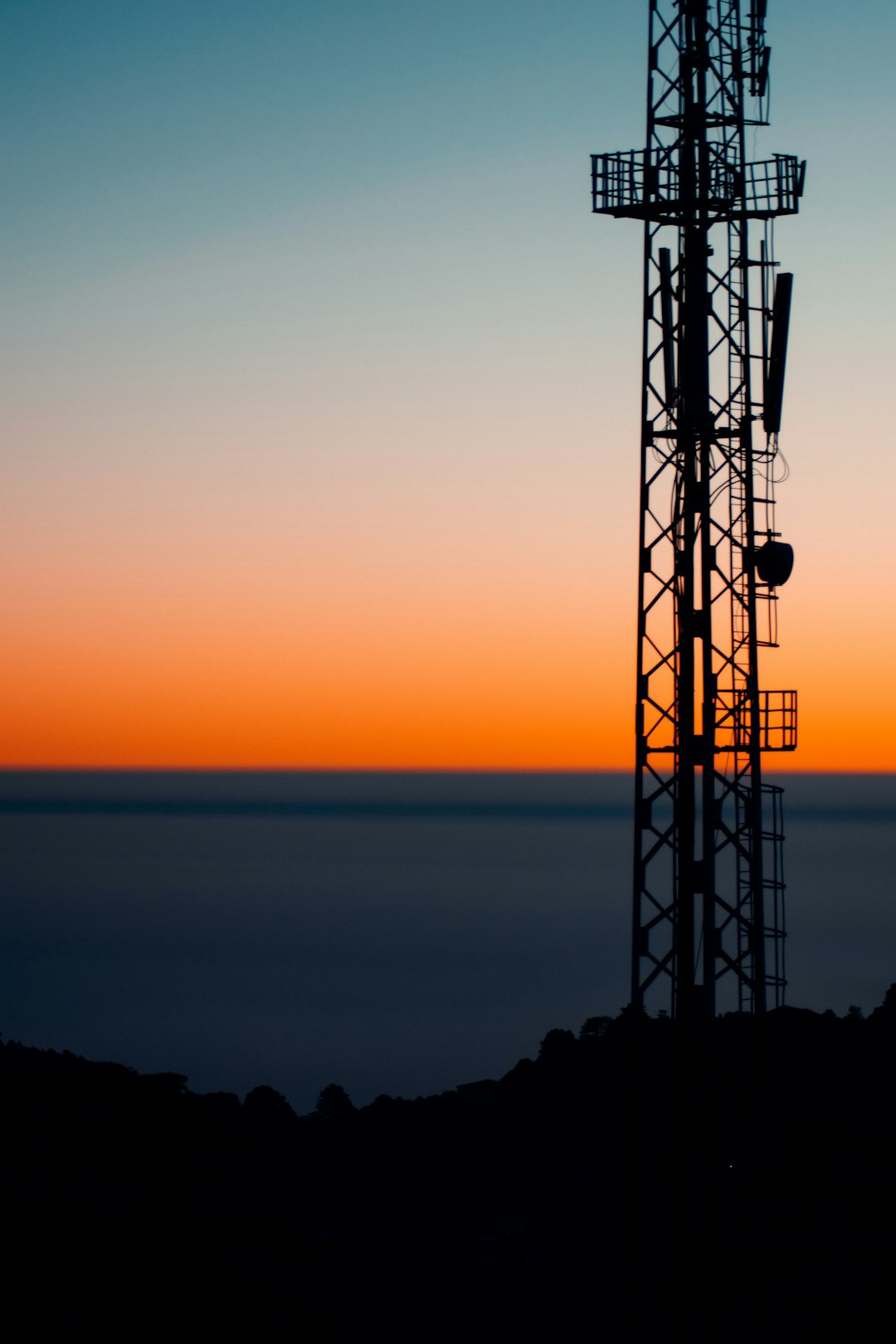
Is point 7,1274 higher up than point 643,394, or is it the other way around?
point 643,394

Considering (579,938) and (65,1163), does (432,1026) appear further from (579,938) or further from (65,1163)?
(65,1163)

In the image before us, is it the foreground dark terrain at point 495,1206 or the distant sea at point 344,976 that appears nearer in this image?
the foreground dark terrain at point 495,1206

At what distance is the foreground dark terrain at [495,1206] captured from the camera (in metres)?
17.7

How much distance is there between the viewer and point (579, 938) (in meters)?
141

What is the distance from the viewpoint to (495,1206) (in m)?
24.6

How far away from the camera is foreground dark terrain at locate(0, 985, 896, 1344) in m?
17.7

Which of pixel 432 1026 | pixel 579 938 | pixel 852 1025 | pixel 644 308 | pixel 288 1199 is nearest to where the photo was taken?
pixel 644 308

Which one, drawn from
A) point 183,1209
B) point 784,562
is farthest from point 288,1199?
point 784,562

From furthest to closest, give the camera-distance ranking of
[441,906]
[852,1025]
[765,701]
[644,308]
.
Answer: [441,906] → [852,1025] → [765,701] → [644,308]

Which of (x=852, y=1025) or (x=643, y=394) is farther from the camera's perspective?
(x=852, y=1025)

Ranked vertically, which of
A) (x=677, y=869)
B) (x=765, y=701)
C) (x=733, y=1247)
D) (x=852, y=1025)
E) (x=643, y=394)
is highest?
(x=643, y=394)

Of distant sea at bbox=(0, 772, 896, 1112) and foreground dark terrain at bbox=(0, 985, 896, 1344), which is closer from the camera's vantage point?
foreground dark terrain at bbox=(0, 985, 896, 1344)

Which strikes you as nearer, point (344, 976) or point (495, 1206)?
point (495, 1206)

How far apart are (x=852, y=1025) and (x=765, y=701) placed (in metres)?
9.82
